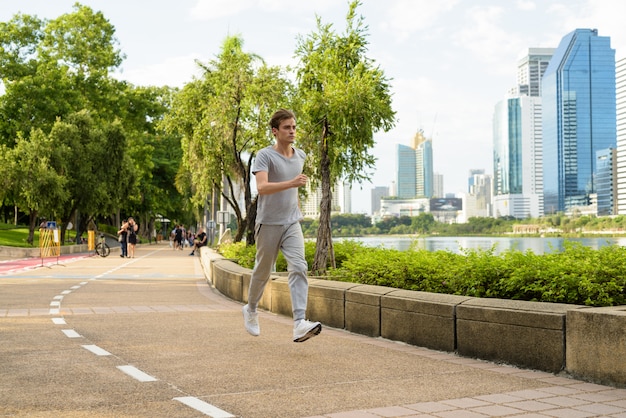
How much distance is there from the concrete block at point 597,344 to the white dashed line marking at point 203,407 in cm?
262

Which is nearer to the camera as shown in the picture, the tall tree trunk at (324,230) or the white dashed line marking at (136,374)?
the white dashed line marking at (136,374)

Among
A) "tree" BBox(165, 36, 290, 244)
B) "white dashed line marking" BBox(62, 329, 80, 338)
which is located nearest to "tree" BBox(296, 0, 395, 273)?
"white dashed line marking" BBox(62, 329, 80, 338)

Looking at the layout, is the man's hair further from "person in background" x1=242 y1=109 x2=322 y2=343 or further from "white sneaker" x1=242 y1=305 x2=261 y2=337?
"white sneaker" x1=242 y1=305 x2=261 y2=337

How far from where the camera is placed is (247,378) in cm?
578

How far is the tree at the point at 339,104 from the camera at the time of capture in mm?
12656

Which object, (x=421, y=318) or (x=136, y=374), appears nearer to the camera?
(x=136, y=374)

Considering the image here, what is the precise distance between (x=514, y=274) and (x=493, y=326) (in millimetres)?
942

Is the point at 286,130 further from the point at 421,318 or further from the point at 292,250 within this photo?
the point at 421,318

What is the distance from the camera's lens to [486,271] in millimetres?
7738

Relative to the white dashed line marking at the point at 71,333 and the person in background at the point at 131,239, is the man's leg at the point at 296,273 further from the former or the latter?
the person in background at the point at 131,239

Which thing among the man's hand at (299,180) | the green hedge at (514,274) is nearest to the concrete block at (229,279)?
the green hedge at (514,274)

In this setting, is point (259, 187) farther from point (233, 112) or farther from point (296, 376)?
point (233, 112)

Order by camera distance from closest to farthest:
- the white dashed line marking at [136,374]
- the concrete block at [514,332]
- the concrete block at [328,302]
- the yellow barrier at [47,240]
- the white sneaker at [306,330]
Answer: the white dashed line marking at [136,374]
the concrete block at [514,332]
the white sneaker at [306,330]
the concrete block at [328,302]
the yellow barrier at [47,240]

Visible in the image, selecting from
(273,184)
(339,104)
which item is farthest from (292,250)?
(339,104)
